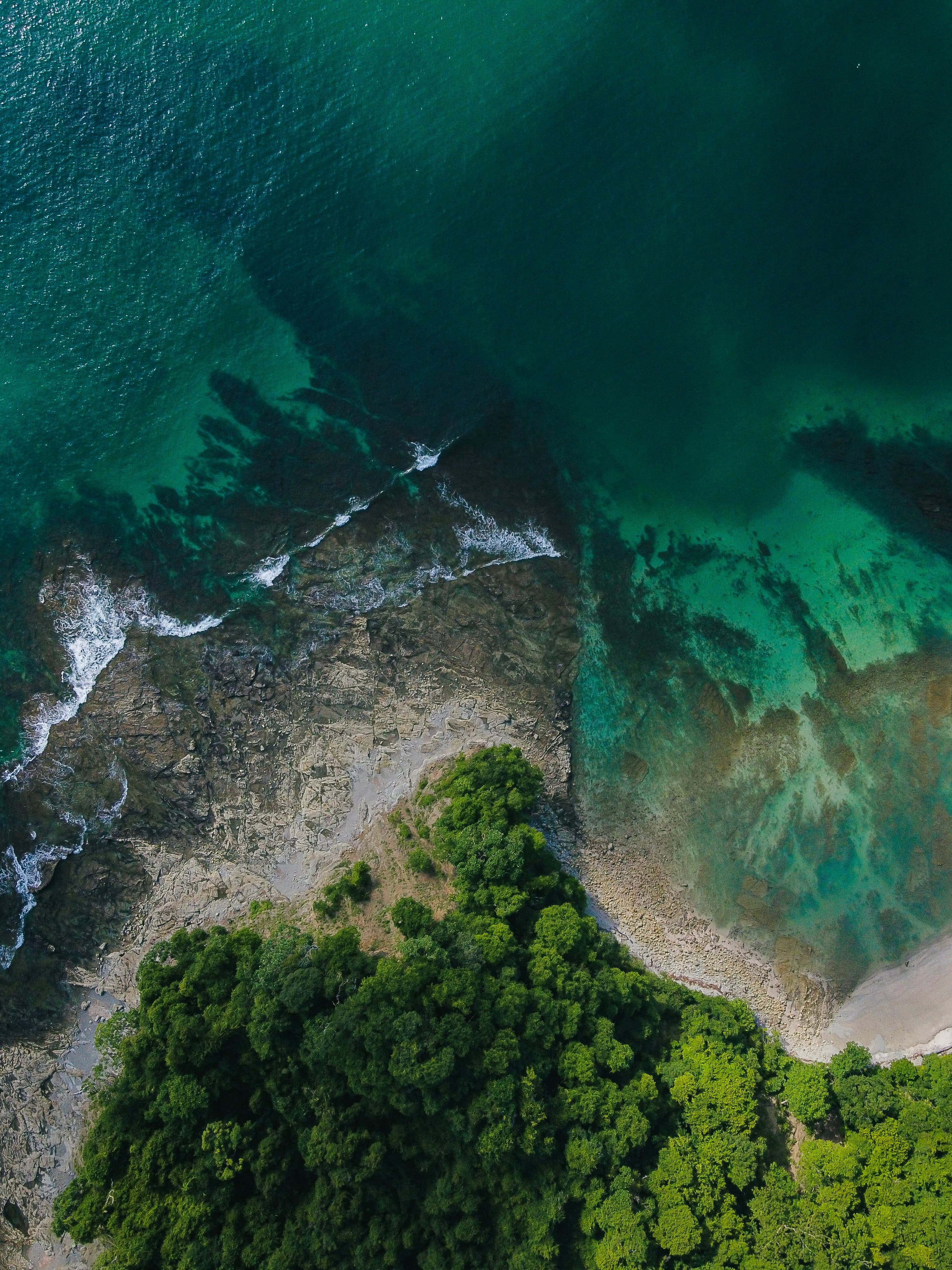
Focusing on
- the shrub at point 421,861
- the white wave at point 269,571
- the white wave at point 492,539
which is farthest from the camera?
the white wave at point 492,539

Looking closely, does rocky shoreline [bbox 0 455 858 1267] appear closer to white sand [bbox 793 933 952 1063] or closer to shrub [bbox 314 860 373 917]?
shrub [bbox 314 860 373 917]

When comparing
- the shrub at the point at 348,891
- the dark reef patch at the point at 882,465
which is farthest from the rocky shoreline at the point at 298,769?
the dark reef patch at the point at 882,465

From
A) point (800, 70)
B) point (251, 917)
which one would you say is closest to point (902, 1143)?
point (251, 917)

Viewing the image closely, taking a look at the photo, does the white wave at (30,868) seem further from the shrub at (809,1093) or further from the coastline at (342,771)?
the shrub at (809,1093)

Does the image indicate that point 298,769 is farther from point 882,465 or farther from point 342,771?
point 882,465

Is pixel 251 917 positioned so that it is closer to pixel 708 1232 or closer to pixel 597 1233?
pixel 597 1233
